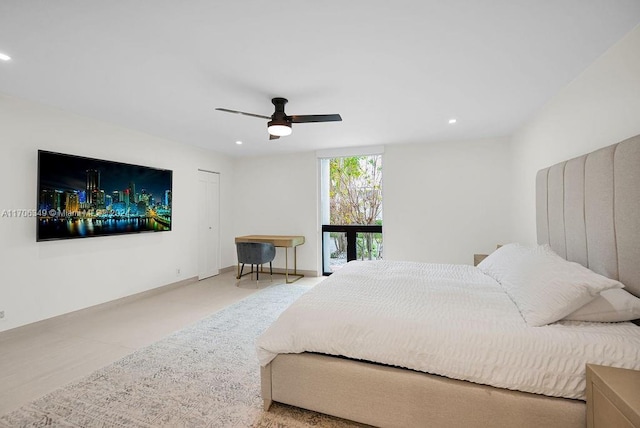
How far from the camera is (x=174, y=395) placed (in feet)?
6.24

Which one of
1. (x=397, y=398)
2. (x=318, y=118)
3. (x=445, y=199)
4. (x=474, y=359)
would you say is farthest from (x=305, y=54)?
(x=445, y=199)

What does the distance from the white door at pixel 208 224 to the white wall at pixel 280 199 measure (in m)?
0.51

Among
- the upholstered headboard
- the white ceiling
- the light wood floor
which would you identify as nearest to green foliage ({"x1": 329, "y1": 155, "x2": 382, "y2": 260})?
the white ceiling

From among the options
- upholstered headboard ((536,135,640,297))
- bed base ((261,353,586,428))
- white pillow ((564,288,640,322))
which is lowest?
bed base ((261,353,586,428))

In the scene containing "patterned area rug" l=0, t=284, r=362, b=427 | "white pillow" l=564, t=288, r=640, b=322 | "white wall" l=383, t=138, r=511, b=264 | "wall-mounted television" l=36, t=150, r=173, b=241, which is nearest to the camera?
"white pillow" l=564, t=288, r=640, b=322

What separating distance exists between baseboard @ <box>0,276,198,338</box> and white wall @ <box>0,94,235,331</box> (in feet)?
0.16

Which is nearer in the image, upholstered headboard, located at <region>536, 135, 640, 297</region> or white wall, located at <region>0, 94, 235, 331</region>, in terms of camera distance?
upholstered headboard, located at <region>536, 135, 640, 297</region>

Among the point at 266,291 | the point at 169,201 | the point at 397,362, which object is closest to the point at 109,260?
the point at 169,201

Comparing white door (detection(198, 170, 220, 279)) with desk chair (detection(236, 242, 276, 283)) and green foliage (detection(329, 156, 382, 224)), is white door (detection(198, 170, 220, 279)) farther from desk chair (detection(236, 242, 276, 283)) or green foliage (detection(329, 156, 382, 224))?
green foliage (detection(329, 156, 382, 224))

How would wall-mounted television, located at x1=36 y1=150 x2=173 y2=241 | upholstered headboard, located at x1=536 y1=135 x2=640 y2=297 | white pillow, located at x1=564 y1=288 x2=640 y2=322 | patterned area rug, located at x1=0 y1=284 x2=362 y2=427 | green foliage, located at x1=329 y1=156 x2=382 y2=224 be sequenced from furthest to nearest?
green foliage, located at x1=329 y1=156 x2=382 y2=224 → wall-mounted television, located at x1=36 y1=150 x2=173 y2=241 → patterned area rug, located at x1=0 y1=284 x2=362 y2=427 → upholstered headboard, located at x1=536 y1=135 x2=640 y2=297 → white pillow, located at x1=564 y1=288 x2=640 y2=322

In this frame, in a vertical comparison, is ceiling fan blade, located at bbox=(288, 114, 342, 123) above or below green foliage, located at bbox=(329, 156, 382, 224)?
above

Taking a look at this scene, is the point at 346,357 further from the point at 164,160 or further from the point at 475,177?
the point at 164,160

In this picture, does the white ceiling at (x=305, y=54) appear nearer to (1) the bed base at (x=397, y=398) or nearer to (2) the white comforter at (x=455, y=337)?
(2) the white comforter at (x=455, y=337)

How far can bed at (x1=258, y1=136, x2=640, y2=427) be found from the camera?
4.20 feet
